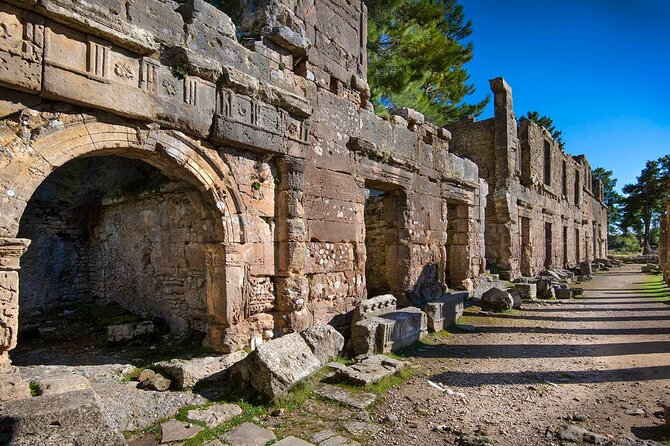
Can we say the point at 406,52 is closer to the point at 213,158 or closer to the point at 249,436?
the point at 213,158

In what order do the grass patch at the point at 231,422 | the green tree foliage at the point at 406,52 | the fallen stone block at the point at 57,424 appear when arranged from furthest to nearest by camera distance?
the green tree foliage at the point at 406,52, the grass patch at the point at 231,422, the fallen stone block at the point at 57,424

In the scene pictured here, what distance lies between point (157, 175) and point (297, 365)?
156 inches

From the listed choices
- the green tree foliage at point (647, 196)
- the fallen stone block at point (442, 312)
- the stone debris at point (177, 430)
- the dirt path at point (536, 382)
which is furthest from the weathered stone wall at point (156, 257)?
the green tree foliage at point (647, 196)

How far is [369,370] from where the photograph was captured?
209 inches

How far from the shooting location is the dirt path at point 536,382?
4.02 metres

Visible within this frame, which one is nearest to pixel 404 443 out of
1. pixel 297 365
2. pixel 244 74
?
pixel 297 365

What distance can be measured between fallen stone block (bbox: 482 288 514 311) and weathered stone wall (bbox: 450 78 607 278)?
185 inches

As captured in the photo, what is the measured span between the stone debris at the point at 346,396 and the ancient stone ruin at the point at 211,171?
1322mm

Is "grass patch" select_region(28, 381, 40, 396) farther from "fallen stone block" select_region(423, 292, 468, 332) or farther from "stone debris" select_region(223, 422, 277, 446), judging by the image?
"fallen stone block" select_region(423, 292, 468, 332)

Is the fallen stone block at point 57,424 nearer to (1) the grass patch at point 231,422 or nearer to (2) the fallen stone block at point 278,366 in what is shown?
(1) the grass patch at point 231,422

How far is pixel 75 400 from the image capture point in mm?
2910

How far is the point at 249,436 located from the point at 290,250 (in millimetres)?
2793

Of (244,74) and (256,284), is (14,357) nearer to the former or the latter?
(256,284)

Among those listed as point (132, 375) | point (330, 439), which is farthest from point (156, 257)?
point (330, 439)
